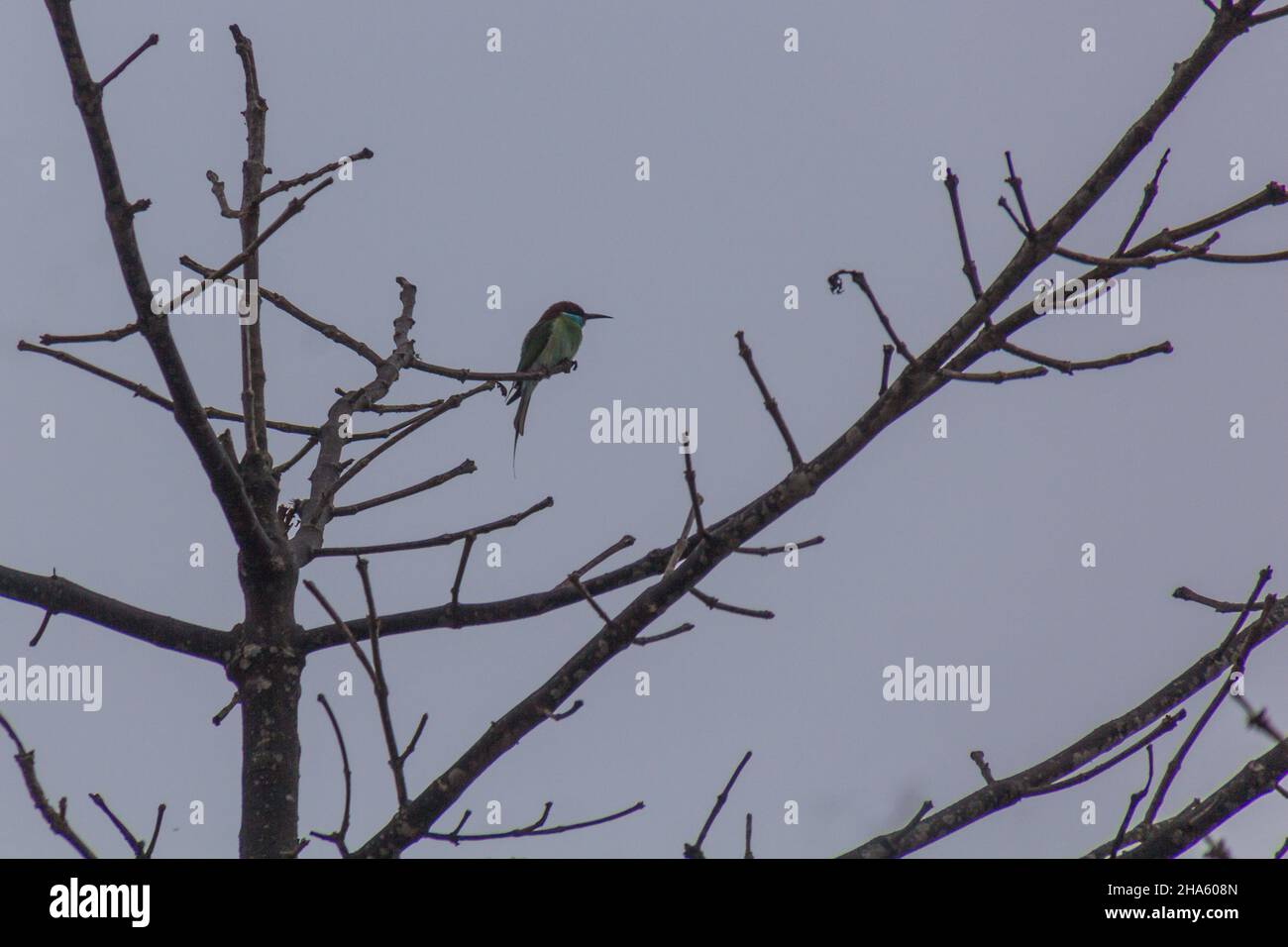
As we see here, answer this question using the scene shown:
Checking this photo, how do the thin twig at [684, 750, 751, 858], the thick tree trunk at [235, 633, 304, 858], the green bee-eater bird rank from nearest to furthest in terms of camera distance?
the thin twig at [684, 750, 751, 858] → the thick tree trunk at [235, 633, 304, 858] → the green bee-eater bird

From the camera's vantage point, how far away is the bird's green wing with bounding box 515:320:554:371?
1073cm

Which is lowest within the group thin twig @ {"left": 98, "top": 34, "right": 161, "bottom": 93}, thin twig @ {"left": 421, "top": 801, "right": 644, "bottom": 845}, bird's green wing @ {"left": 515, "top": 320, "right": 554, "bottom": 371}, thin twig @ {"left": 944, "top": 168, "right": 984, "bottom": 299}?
thin twig @ {"left": 421, "top": 801, "right": 644, "bottom": 845}

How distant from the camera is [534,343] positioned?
431 inches

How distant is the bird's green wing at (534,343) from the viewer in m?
10.7

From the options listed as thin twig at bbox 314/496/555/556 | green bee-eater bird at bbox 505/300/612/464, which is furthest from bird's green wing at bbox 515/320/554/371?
thin twig at bbox 314/496/555/556

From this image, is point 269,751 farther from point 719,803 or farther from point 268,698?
point 719,803

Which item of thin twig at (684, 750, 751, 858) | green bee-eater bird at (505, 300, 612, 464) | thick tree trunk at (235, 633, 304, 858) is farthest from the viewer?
green bee-eater bird at (505, 300, 612, 464)

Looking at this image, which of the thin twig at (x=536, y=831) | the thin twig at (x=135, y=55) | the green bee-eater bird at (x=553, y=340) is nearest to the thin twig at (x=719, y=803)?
the thin twig at (x=536, y=831)

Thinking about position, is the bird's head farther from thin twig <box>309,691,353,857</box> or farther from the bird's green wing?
thin twig <box>309,691,353,857</box>

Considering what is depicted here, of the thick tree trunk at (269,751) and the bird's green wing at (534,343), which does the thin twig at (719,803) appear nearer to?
the thick tree trunk at (269,751)
